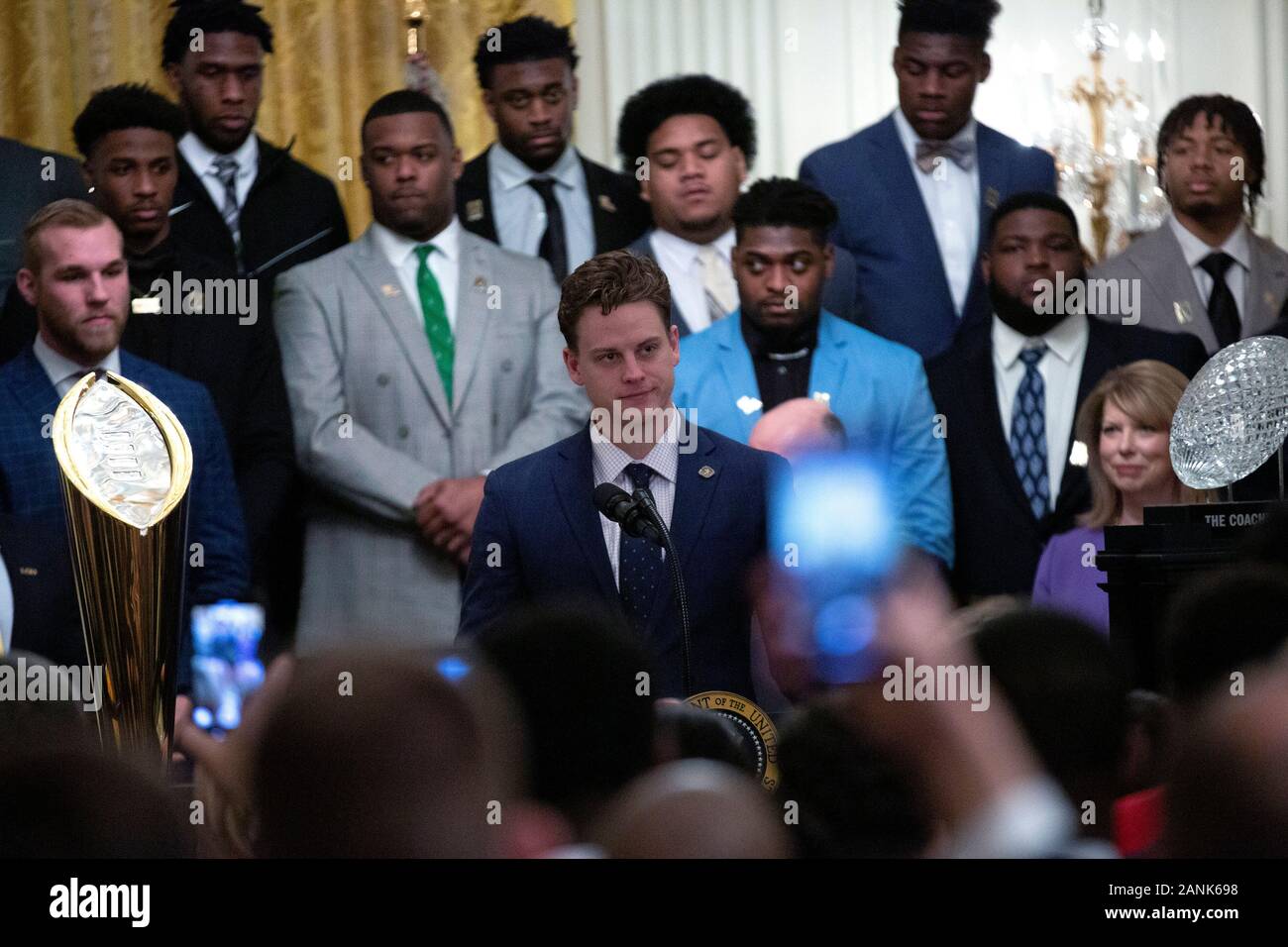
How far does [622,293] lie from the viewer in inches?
110

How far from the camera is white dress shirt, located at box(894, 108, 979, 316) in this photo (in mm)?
4129

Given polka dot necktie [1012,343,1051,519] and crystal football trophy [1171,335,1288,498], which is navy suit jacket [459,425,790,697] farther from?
polka dot necktie [1012,343,1051,519]

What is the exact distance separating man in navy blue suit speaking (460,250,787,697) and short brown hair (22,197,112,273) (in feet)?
4.05

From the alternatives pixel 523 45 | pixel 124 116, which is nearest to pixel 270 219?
pixel 124 116

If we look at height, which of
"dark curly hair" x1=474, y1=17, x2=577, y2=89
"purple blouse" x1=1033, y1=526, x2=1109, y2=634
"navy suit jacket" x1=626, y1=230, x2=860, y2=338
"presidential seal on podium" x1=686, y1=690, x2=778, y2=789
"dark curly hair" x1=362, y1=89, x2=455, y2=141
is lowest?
"presidential seal on podium" x1=686, y1=690, x2=778, y2=789

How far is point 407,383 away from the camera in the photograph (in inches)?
152

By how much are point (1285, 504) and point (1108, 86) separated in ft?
10.0

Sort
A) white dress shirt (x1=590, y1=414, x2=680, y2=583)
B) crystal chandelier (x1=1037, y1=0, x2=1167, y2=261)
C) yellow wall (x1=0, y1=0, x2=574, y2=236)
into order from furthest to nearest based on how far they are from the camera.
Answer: crystal chandelier (x1=1037, y1=0, x2=1167, y2=261)
yellow wall (x1=0, y1=0, x2=574, y2=236)
white dress shirt (x1=590, y1=414, x2=680, y2=583)

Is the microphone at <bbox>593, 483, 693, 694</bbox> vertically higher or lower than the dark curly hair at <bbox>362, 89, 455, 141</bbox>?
lower

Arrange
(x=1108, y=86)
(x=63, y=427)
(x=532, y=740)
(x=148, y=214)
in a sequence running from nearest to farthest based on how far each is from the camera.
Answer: (x=532, y=740) < (x=63, y=427) < (x=148, y=214) < (x=1108, y=86)

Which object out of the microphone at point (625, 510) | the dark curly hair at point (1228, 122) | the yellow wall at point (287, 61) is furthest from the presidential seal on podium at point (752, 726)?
the yellow wall at point (287, 61)

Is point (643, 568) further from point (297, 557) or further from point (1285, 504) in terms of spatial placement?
point (297, 557)

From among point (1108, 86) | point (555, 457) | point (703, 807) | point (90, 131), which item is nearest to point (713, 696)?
point (555, 457)

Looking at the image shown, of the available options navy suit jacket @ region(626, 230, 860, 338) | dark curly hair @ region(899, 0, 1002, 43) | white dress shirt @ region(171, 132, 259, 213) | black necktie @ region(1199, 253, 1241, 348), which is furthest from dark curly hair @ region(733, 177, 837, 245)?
white dress shirt @ region(171, 132, 259, 213)
